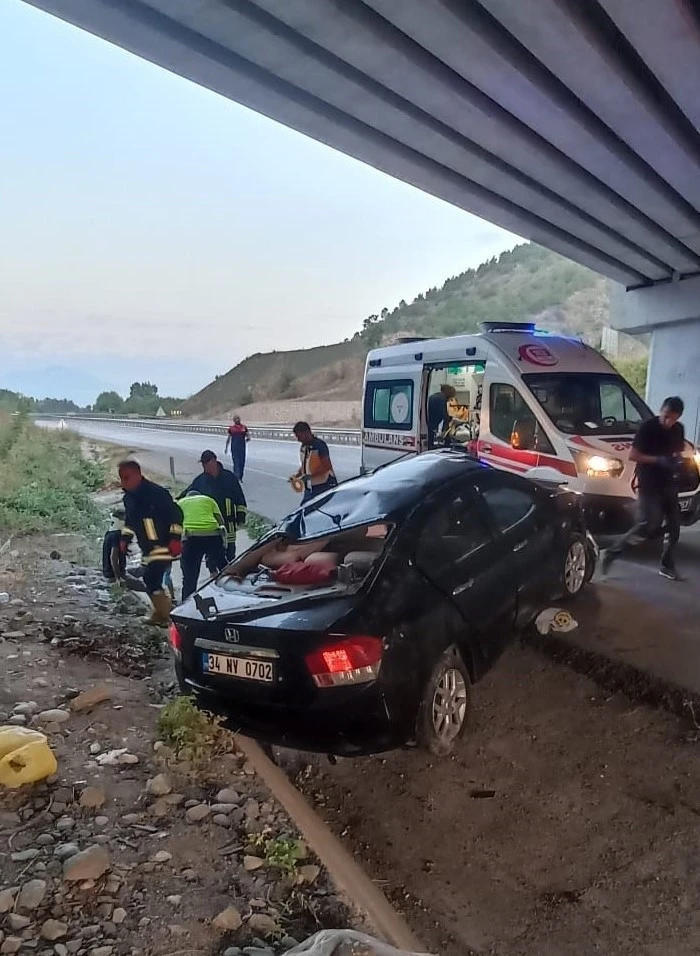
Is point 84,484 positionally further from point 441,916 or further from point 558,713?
point 441,916

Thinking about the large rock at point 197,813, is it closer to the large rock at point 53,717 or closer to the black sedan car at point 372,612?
the black sedan car at point 372,612

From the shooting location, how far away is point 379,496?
14.7 feet

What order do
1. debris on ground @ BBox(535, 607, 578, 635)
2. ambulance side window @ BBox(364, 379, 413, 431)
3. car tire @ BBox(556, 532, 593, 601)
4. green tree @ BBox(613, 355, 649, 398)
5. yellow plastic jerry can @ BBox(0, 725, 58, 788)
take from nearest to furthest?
yellow plastic jerry can @ BBox(0, 725, 58, 788)
debris on ground @ BBox(535, 607, 578, 635)
car tire @ BBox(556, 532, 593, 601)
ambulance side window @ BBox(364, 379, 413, 431)
green tree @ BBox(613, 355, 649, 398)

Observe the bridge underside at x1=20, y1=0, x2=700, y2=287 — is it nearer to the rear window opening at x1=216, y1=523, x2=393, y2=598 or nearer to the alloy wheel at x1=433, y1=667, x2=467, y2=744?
the rear window opening at x1=216, y1=523, x2=393, y2=598

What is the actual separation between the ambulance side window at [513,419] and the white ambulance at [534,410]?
0.01 meters

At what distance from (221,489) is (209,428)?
689cm

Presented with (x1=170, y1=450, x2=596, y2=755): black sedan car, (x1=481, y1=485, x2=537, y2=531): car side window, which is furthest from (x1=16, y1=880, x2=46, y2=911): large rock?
(x1=481, y1=485, x2=537, y2=531): car side window

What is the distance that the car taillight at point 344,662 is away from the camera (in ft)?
10.4

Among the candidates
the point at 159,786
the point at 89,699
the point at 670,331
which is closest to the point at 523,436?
the point at 89,699

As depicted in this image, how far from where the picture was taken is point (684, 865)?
111 inches

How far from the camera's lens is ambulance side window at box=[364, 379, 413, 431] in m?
9.91

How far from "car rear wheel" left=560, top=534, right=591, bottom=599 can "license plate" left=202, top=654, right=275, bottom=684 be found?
10.2 feet

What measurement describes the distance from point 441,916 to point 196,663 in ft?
5.58

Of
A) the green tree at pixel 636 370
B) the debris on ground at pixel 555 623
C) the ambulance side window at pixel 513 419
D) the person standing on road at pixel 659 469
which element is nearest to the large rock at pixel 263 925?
the debris on ground at pixel 555 623
